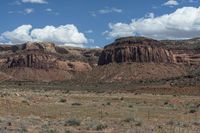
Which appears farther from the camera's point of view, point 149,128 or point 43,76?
point 43,76

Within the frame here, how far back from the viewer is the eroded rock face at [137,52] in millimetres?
170625

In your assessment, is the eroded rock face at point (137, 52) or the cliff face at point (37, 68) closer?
the eroded rock face at point (137, 52)

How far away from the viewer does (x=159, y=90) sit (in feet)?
309

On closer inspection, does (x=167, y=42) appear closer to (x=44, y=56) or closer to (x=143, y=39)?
(x=143, y=39)

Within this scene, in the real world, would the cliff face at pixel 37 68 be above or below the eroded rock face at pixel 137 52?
below

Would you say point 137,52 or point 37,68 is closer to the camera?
point 137,52

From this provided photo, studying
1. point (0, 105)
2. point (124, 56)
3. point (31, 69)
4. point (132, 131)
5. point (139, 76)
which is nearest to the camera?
point (132, 131)

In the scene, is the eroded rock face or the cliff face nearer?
the eroded rock face

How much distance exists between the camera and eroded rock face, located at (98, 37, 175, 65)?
171 m

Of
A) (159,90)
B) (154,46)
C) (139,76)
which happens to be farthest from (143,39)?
(159,90)

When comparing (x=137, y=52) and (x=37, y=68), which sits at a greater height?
(x=137, y=52)

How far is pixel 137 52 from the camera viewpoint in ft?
562

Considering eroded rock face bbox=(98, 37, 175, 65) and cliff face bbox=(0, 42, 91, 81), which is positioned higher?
eroded rock face bbox=(98, 37, 175, 65)

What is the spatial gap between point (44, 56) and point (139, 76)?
59450mm
